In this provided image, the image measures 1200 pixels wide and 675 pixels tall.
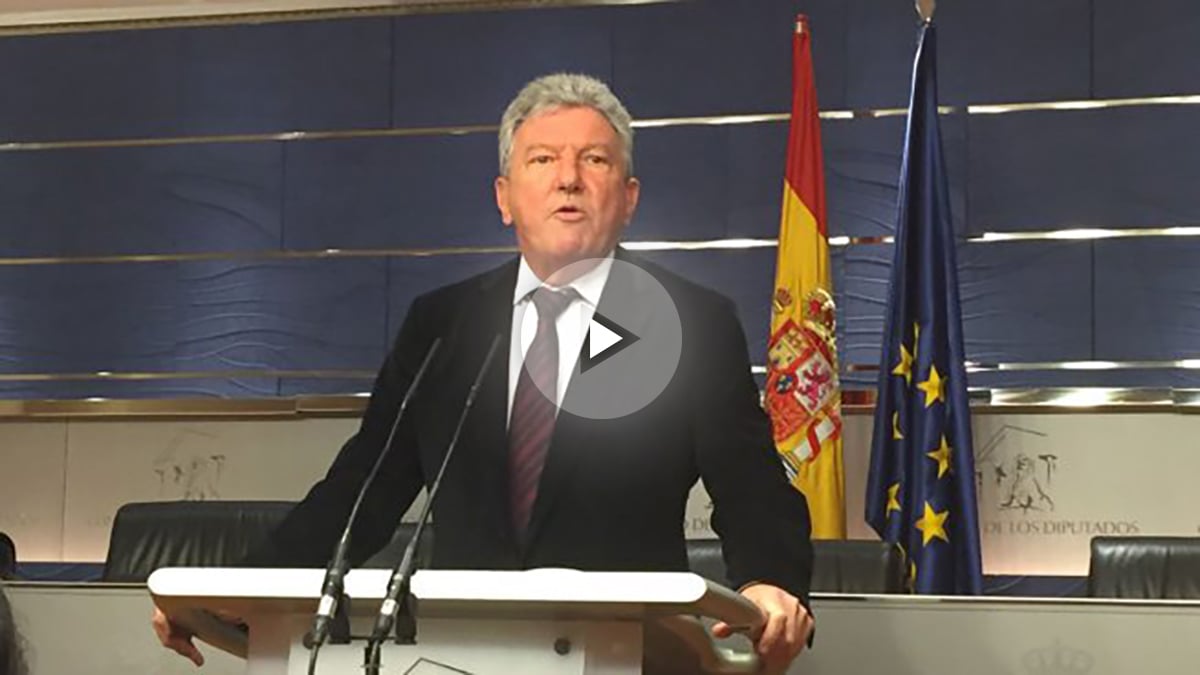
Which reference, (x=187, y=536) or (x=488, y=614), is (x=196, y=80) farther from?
(x=488, y=614)

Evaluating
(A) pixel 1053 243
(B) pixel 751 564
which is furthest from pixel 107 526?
(B) pixel 751 564

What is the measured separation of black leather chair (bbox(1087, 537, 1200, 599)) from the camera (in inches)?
134

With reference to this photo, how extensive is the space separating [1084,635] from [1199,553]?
2.87ft

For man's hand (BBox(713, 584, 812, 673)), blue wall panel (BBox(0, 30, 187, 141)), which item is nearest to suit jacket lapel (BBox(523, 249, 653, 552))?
man's hand (BBox(713, 584, 812, 673))

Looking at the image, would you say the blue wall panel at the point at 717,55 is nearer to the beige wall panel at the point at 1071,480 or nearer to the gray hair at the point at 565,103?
the beige wall panel at the point at 1071,480

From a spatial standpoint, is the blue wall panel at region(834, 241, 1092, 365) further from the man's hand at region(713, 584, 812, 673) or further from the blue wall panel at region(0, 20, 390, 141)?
the man's hand at region(713, 584, 812, 673)

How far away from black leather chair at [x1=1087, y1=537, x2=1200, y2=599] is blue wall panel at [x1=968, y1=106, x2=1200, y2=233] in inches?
103

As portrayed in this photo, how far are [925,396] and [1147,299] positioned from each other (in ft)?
3.74

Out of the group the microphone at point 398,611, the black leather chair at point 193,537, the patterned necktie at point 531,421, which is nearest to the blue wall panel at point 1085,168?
the black leather chair at point 193,537

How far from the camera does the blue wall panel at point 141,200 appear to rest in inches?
264

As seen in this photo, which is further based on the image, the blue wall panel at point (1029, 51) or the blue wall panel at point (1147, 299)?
the blue wall panel at point (1029, 51)

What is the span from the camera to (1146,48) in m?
5.93

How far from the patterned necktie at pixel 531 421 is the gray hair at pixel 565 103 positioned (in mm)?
285

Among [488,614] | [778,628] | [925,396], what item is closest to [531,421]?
[778,628]
